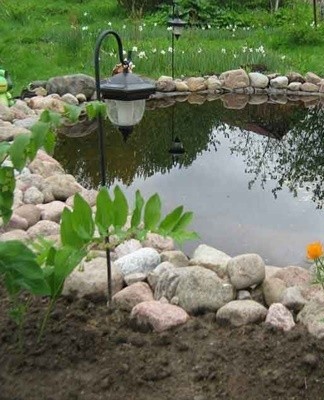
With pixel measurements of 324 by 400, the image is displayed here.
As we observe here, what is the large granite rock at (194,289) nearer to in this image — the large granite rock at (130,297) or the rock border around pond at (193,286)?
the rock border around pond at (193,286)

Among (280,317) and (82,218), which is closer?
(82,218)

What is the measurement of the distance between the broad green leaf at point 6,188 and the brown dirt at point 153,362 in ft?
2.13

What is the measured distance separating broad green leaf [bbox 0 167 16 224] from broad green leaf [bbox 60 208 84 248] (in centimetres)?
26

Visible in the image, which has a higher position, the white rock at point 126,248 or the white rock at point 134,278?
the white rock at point 134,278

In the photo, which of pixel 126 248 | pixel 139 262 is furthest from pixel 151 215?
pixel 126 248

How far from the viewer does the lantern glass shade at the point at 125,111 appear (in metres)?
3.45

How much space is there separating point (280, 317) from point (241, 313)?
19 centimetres

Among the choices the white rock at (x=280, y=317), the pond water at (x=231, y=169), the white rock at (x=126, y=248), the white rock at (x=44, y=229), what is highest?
the white rock at (x=280, y=317)

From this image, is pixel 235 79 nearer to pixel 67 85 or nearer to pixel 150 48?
pixel 150 48

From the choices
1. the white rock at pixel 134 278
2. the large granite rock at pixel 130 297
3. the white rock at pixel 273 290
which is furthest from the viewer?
the white rock at pixel 134 278

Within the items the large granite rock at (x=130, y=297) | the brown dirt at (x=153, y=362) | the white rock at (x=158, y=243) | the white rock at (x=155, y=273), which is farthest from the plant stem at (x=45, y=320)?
the white rock at (x=158, y=243)

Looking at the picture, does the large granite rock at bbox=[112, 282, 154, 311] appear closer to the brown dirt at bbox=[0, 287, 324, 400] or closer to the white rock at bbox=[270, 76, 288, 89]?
the brown dirt at bbox=[0, 287, 324, 400]

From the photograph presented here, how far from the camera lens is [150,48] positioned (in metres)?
11.8

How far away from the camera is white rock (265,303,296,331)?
3.50 meters
